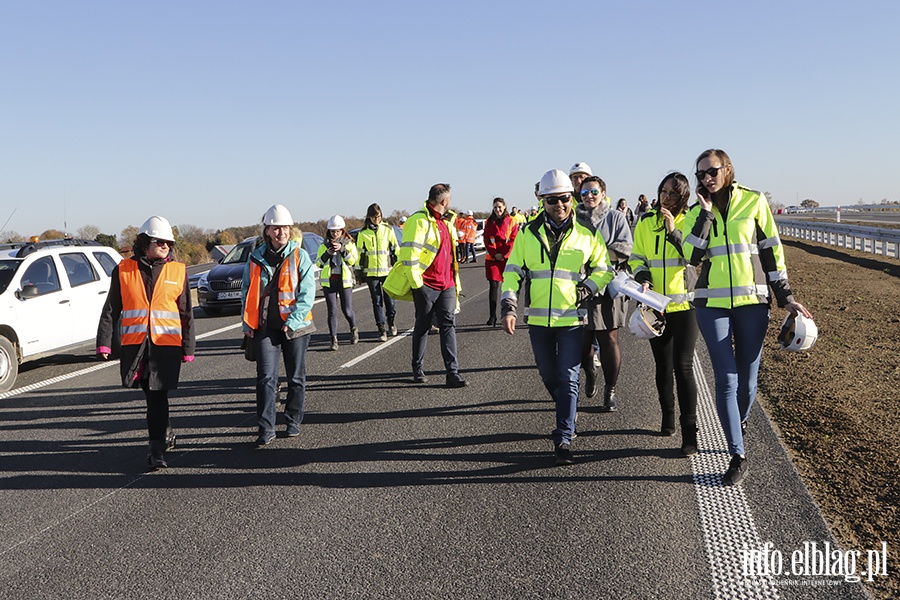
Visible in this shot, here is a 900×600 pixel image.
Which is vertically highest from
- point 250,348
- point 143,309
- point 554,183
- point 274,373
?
point 554,183

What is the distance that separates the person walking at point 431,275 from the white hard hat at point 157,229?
113 inches

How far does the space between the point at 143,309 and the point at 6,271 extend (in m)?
5.40

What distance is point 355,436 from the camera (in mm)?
6711

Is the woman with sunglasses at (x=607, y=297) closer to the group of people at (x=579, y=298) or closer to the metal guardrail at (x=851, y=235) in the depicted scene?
the group of people at (x=579, y=298)

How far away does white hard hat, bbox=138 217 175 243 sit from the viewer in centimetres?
605

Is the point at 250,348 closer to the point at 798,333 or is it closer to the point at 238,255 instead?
the point at 798,333

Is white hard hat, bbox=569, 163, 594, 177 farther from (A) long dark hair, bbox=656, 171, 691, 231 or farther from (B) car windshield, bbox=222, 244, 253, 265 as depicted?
(B) car windshield, bbox=222, 244, 253, 265

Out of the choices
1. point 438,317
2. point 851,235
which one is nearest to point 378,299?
point 438,317

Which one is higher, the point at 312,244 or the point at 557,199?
the point at 557,199

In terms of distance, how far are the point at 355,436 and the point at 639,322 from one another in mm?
2539

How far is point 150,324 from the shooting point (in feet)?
20.0

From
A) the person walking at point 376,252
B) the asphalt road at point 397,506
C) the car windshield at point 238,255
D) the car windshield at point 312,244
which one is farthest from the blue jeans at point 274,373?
the car windshield at point 238,255

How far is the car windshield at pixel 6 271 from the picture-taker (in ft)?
33.0

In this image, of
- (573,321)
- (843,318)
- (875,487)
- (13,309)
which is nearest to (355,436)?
(573,321)
